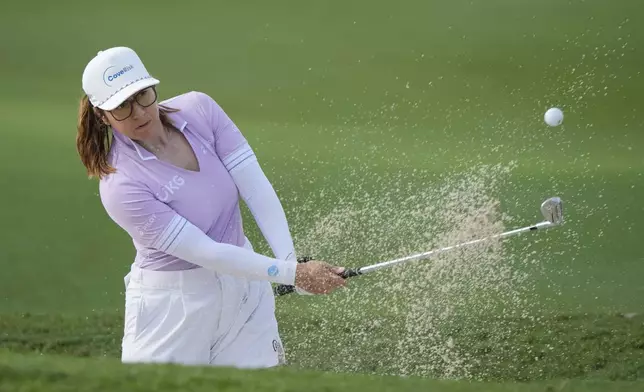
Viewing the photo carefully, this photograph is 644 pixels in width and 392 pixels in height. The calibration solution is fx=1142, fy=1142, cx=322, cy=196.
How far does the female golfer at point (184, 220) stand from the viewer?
2.58m

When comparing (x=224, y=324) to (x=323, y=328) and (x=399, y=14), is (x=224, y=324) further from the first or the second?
(x=399, y=14)

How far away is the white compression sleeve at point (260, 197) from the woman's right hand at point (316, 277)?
0.13 metres

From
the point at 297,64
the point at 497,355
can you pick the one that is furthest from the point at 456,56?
the point at 497,355

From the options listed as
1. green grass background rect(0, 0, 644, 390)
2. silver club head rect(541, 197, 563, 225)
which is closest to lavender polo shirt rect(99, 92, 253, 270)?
silver club head rect(541, 197, 563, 225)

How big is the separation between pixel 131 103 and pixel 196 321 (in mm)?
534

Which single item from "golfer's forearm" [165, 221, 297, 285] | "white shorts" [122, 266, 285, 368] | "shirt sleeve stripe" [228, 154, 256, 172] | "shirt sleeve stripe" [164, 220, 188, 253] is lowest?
"white shorts" [122, 266, 285, 368]

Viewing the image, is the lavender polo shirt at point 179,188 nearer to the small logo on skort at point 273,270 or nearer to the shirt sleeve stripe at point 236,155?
the shirt sleeve stripe at point 236,155

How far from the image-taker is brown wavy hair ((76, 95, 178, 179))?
259 centimetres

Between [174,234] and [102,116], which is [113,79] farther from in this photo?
[174,234]

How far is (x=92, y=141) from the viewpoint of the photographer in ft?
8.53

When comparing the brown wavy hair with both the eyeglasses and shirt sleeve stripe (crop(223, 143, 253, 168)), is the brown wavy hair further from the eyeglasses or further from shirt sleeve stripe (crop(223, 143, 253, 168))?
shirt sleeve stripe (crop(223, 143, 253, 168))

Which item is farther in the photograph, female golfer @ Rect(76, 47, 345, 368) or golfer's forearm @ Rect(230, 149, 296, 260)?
golfer's forearm @ Rect(230, 149, 296, 260)

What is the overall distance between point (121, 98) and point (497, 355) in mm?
1989

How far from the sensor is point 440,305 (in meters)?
4.43
